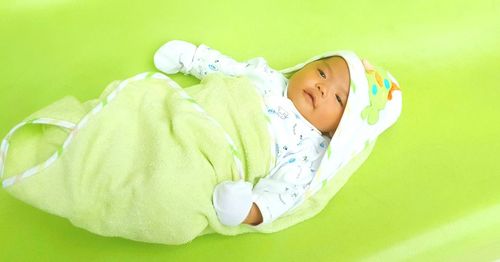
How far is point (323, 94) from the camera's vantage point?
1182 millimetres

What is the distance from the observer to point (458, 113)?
1.38m

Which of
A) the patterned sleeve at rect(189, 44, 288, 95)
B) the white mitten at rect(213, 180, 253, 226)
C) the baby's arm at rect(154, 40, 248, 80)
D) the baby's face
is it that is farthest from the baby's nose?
the white mitten at rect(213, 180, 253, 226)

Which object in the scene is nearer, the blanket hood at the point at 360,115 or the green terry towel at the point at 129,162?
the green terry towel at the point at 129,162

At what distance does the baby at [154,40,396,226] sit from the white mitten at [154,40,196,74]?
0.03 metres

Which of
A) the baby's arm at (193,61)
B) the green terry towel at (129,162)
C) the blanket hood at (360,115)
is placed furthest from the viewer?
the baby's arm at (193,61)

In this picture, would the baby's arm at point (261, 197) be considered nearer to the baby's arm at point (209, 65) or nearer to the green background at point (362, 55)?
the green background at point (362, 55)

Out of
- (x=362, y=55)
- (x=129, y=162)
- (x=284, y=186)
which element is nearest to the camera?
(x=129, y=162)

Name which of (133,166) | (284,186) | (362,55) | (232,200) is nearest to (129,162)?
(133,166)

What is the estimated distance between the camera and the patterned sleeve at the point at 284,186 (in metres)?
1.07

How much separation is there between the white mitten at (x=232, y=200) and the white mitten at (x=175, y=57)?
0.46 meters

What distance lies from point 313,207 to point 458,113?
0.53 meters

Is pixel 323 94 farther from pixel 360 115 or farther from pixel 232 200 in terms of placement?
pixel 232 200

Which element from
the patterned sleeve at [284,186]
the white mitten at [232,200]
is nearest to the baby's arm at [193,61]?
the patterned sleeve at [284,186]

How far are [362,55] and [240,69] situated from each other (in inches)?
16.6
